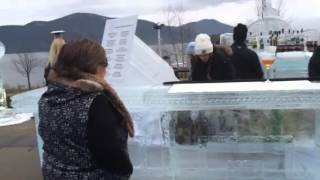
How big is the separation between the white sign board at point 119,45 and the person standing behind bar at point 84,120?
1.63m

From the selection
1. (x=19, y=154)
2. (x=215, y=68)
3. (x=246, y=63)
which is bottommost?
(x=19, y=154)

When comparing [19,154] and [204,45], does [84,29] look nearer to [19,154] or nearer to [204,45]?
[19,154]

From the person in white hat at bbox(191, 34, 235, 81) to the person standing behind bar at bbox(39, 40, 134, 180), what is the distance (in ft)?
7.82

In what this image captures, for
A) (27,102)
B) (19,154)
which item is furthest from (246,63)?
(19,154)

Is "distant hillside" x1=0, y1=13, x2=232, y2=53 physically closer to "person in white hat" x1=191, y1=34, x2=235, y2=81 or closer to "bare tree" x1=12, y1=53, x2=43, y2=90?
"bare tree" x1=12, y1=53, x2=43, y2=90

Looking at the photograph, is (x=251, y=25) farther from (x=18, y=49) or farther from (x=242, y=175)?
(x=18, y=49)

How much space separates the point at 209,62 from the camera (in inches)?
180

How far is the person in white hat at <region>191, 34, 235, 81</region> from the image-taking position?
4426mm

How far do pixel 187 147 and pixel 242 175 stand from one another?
1.36ft

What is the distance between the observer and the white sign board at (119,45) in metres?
3.78

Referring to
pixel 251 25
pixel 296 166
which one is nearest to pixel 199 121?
pixel 296 166

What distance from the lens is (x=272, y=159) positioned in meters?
3.38

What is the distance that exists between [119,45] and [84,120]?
190 centimetres

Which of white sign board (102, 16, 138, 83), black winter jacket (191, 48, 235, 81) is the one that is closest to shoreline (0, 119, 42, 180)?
white sign board (102, 16, 138, 83)
